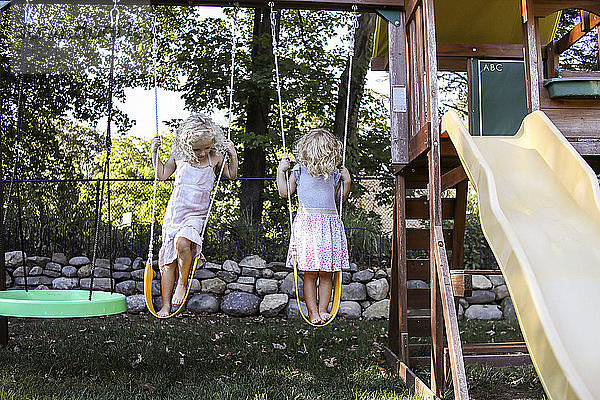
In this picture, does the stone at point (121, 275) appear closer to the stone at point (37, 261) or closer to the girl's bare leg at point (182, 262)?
the stone at point (37, 261)

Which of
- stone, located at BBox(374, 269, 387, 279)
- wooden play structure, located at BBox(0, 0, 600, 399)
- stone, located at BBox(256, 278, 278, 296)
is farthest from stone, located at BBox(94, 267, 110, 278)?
stone, located at BBox(374, 269, 387, 279)

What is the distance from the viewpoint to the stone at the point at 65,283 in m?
7.91

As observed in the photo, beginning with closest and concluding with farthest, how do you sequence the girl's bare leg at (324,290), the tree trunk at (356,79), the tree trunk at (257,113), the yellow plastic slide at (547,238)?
the yellow plastic slide at (547,238) < the girl's bare leg at (324,290) < the tree trunk at (257,113) < the tree trunk at (356,79)

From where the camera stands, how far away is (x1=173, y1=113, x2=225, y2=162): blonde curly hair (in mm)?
4797

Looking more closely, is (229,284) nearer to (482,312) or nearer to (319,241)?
(482,312)

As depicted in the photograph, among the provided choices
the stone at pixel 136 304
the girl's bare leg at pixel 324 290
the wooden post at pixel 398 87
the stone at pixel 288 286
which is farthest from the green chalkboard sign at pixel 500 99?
the stone at pixel 136 304

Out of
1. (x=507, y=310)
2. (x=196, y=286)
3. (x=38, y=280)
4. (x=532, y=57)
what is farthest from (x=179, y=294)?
(x=507, y=310)

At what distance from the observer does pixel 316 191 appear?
4844mm

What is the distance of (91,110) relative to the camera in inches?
434

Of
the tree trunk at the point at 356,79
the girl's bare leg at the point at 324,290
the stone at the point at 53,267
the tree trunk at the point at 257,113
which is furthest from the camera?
the tree trunk at the point at 356,79

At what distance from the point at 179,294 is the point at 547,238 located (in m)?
2.71

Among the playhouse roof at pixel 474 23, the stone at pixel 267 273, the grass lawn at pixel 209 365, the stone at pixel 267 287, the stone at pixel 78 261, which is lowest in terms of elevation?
the grass lawn at pixel 209 365

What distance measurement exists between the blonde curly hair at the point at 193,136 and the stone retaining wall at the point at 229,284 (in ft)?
11.0

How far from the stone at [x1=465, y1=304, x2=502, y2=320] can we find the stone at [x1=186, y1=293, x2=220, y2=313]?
3336 millimetres
